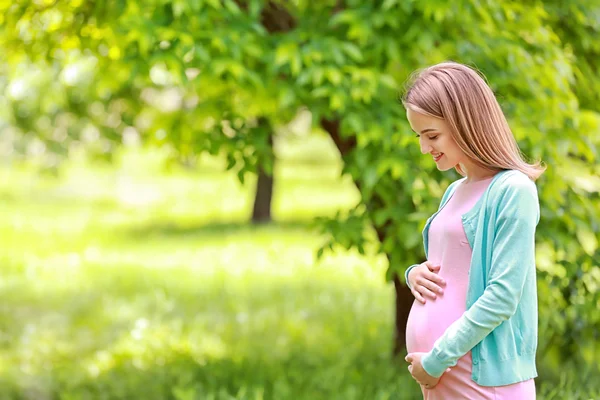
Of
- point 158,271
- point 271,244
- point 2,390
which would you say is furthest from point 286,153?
point 2,390

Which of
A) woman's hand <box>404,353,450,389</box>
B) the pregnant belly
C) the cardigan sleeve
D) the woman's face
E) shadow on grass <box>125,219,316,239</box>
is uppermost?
the woman's face

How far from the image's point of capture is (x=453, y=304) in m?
2.29

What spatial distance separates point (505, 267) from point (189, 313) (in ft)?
19.2

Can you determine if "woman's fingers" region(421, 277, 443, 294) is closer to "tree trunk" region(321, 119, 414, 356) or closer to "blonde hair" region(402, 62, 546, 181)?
A: "blonde hair" region(402, 62, 546, 181)

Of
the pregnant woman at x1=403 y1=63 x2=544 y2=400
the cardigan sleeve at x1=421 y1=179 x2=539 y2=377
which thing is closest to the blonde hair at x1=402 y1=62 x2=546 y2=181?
the pregnant woman at x1=403 y1=63 x2=544 y2=400

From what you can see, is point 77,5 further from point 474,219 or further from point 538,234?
point 474,219

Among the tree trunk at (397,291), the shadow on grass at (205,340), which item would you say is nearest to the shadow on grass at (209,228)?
the shadow on grass at (205,340)

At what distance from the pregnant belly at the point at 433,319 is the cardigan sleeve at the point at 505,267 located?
0.46 feet

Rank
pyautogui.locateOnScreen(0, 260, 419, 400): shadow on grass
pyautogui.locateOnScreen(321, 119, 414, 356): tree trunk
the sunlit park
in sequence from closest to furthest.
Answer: the sunlit park, pyautogui.locateOnScreen(321, 119, 414, 356): tree trunk, pyautogui.locateOnScreen(0, 260, 419, 400): shadow on grass

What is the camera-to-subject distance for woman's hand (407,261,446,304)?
2.34m

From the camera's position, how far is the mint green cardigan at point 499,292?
207 cm

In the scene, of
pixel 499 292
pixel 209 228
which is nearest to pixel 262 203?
pixel 209 228

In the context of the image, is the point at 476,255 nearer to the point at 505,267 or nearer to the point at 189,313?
the point at 505,267

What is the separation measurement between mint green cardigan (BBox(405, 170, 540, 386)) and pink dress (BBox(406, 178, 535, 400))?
4cm
